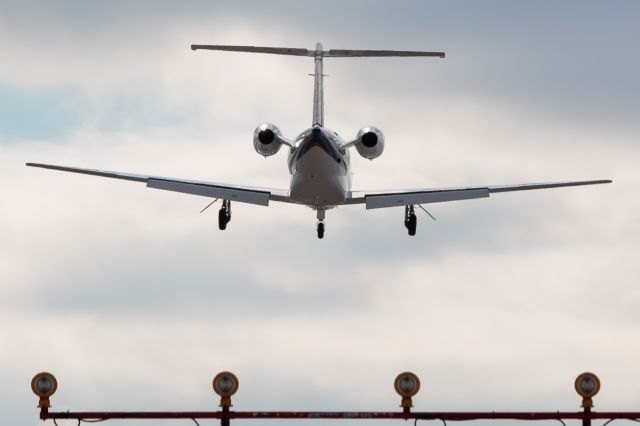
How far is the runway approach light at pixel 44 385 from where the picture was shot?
133 ft

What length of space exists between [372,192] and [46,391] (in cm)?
4165

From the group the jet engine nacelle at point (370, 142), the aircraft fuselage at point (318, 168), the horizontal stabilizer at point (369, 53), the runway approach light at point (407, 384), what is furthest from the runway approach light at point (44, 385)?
the horizontal stabilizer at point (369, 53)

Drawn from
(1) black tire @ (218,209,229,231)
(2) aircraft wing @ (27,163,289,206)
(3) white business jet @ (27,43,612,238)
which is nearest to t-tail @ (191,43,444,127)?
(3) white business jet @ (27,43,612,238)

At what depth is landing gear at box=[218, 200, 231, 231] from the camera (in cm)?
8238

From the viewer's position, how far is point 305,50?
276ft

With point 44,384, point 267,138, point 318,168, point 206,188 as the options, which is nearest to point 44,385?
point 44,384

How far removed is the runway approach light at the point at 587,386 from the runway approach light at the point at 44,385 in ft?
43.8

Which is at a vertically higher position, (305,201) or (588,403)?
(305,201)

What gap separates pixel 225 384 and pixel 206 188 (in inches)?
1617

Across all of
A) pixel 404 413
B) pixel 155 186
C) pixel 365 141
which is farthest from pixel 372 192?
pixel 404 413

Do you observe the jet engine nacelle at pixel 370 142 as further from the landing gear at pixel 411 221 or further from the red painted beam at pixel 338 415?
the red painted beam at pixel 338 415

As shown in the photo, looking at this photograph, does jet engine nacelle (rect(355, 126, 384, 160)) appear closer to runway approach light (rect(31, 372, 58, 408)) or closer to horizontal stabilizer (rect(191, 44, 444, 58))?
horizontal stabilizer (rect(191, 44, 444, 58))

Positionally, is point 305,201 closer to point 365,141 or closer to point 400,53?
point 365,141

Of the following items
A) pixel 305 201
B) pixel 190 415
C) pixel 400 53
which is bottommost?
pixel 190 415
